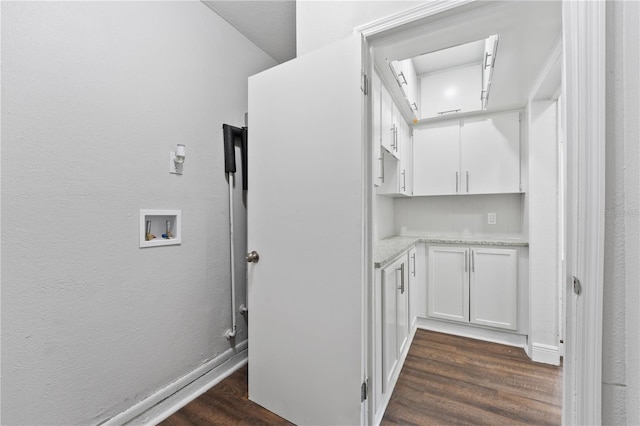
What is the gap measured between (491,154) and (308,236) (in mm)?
2250

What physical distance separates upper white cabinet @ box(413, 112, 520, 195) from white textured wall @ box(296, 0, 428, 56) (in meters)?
1.87

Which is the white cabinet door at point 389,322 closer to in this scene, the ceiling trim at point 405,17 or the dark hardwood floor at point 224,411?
the dark hardwood floor at point 224,411

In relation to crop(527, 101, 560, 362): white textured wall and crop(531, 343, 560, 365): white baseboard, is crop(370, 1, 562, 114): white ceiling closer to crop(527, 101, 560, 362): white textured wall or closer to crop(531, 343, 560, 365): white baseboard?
crop(527, 101, 560, 362): white textured wall

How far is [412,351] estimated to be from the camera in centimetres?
230

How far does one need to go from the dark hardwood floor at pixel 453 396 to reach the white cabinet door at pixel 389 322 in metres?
0.18

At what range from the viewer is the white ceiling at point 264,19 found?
1.86 meters

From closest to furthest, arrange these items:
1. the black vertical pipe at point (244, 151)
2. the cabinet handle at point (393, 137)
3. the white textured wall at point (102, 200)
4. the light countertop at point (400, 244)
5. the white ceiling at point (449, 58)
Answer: the white textured wall at point (102, 200)
the light countertop at point (400, 244)
the black vertical pipe at point (244, 151)
the cabinet handle at point (393, 137)
the white ceiling at point (449, 58)

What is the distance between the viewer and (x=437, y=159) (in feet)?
9.70

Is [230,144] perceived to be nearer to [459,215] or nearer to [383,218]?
[383,218]

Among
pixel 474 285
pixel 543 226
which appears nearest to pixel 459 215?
pixel 474 285

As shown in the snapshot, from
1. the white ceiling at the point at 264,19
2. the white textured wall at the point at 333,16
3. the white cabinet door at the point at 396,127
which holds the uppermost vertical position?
the white ceiling at the point at 264,19

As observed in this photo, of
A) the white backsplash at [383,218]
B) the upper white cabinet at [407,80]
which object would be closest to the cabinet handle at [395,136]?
the upper white cabinet at [407,80]

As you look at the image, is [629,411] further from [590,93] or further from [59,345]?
[59,345]

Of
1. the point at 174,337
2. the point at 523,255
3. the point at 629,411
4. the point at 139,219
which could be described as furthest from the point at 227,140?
the point at 523,255
